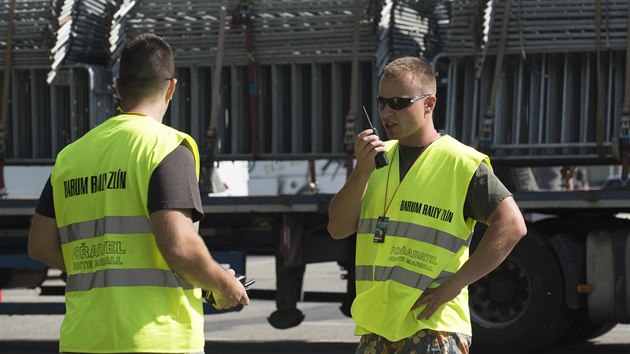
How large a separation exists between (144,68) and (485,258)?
1.42 metres

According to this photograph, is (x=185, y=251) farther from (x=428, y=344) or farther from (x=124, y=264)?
(x=428, y=344)

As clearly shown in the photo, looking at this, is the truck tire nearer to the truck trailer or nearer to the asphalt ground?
the truck trailer

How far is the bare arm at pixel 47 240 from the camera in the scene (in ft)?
14.4

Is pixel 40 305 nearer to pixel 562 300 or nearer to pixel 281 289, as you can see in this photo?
pixel 281 289

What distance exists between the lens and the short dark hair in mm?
4168

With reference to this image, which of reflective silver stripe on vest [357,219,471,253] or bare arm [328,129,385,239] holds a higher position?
bare arm [328,129,385,239]

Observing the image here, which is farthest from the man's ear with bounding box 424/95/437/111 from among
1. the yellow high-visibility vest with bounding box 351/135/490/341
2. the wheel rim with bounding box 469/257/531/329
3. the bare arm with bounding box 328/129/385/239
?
the wheel rim with bounding box 469/257/531/329

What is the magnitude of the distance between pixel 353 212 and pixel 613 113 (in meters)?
5.37

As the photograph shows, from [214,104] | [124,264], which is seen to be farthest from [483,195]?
[214,104]

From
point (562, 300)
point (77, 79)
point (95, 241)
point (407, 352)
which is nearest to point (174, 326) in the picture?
point (95, 241)

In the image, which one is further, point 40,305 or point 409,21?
point 40,305

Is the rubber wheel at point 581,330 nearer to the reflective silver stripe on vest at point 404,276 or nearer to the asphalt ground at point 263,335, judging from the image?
the asphalt ground at point 263,335

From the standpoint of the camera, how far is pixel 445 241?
4734 millimetres

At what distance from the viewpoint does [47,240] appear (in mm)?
4387
